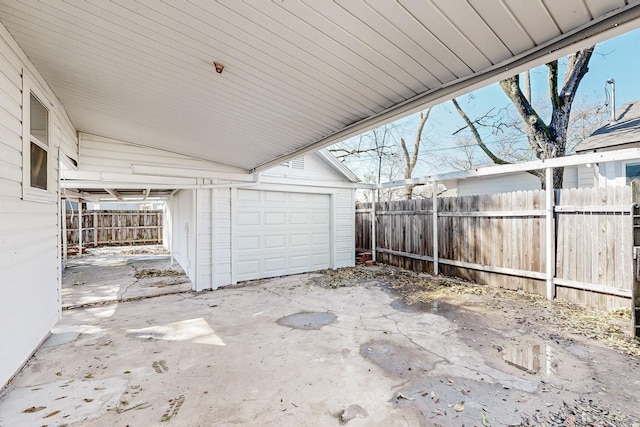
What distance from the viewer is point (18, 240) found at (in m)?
2.66

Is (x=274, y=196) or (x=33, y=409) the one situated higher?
(x=274, y=196)

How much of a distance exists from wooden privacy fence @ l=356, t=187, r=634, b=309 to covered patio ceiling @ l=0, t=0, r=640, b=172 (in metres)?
3.30

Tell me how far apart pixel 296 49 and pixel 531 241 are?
17.8ft

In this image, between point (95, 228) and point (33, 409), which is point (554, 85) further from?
point (95, 228)

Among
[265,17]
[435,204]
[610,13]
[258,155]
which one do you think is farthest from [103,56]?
[435,204]

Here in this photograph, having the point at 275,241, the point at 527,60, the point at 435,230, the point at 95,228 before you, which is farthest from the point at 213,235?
the point at 95,228

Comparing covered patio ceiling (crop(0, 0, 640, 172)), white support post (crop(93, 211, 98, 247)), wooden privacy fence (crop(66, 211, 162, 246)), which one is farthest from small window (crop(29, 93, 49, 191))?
white support post (crop(93, 211, 98, 247))

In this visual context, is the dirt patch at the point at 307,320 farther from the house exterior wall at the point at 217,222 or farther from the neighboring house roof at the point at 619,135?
the neighboring house roof at the point at 619,135

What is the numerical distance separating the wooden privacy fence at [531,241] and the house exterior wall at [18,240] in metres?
6.48

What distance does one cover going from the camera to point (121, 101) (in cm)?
350

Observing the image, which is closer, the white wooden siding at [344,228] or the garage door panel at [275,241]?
the garage door panel at [275,241]

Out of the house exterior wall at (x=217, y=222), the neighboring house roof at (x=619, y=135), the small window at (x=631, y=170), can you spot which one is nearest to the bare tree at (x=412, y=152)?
the neighboring house roof at (x=619, y=135)

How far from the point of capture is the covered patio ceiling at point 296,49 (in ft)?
5.29

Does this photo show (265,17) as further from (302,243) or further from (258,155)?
(302,243)
